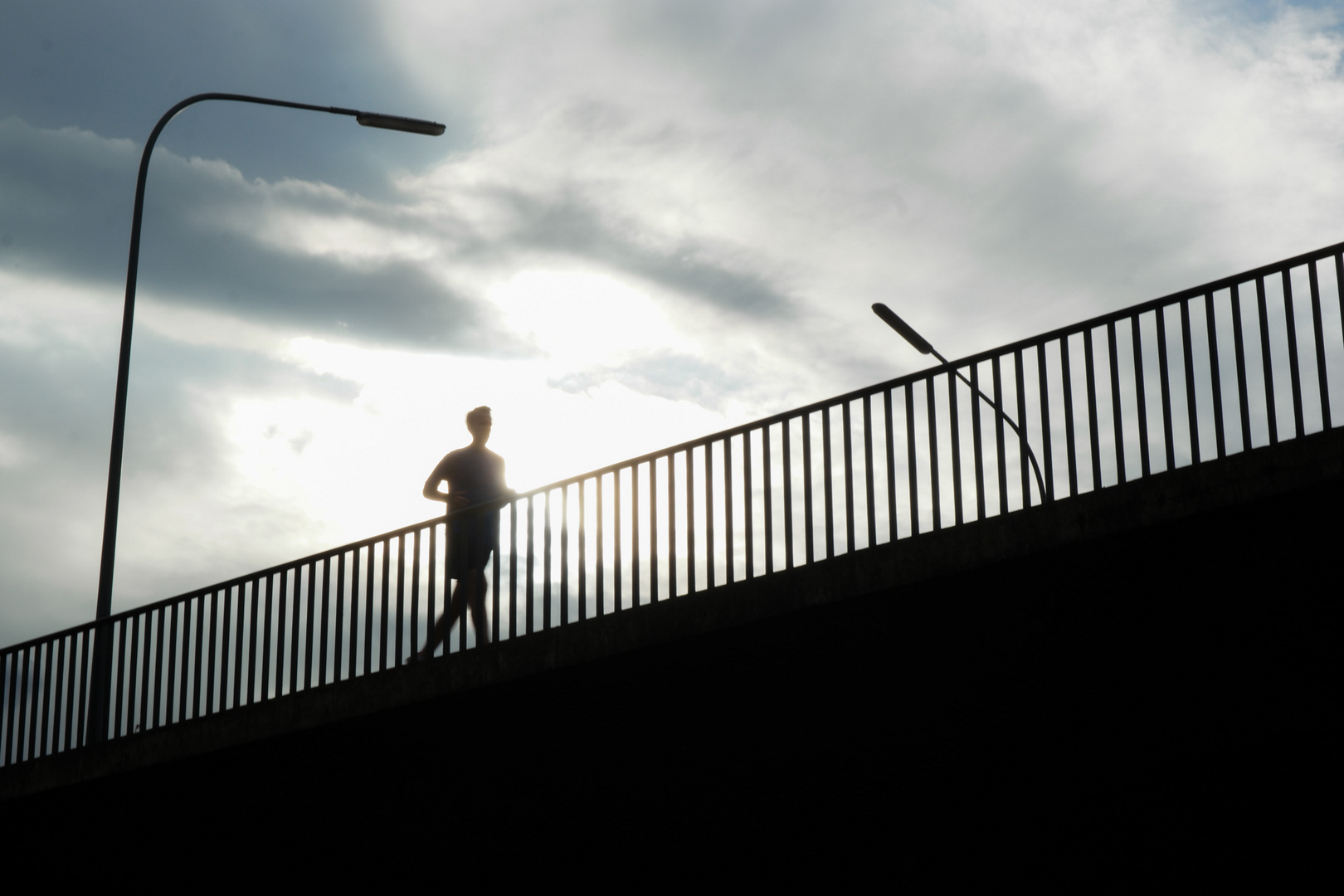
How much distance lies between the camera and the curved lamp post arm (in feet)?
49.5

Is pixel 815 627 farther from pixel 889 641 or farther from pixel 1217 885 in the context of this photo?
pixel 1217 885

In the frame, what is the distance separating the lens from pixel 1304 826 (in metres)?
11.2

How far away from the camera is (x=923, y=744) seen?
1162cm

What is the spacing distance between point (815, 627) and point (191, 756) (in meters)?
6.37

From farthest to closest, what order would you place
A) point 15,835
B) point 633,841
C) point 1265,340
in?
point 15,835, point 633,841, point 1265,340

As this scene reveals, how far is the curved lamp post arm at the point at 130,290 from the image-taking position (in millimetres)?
15095

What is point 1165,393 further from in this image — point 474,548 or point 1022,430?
point 474,548

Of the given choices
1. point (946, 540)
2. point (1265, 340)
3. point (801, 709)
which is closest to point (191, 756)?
point (801, 709)

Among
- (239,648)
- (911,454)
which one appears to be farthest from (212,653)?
(911,454)

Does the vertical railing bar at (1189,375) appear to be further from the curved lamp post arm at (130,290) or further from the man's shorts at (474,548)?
the curved lamp post arm at (130,290)

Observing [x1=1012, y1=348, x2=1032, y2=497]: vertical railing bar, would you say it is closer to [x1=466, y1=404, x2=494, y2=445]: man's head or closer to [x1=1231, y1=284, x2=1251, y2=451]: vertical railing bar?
[x1=1231, y1=284, x2=1251, y2=451]: vertical railing bar

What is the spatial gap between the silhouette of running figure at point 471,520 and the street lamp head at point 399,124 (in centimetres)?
514

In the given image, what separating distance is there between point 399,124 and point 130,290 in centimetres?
358

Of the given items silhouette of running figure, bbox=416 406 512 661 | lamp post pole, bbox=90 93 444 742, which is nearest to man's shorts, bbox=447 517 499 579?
silhouette of running figure, bbox=416 406 512 661
